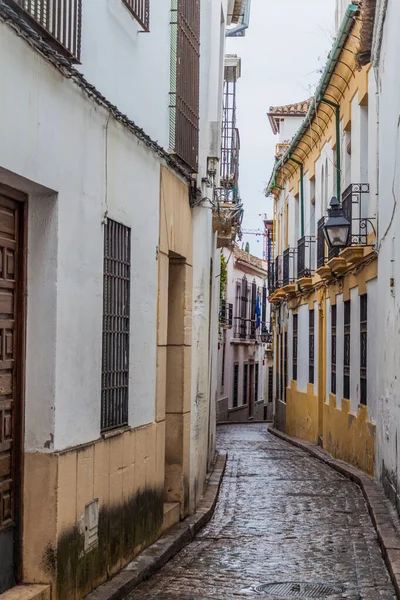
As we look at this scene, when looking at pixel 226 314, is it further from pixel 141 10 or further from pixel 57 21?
pixel 57 21

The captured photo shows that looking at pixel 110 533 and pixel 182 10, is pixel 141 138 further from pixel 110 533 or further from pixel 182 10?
pixel 110 533

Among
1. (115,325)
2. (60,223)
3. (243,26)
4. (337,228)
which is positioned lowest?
(115,325)

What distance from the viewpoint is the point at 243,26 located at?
1681 centimetres

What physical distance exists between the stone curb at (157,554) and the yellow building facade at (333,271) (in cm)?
380

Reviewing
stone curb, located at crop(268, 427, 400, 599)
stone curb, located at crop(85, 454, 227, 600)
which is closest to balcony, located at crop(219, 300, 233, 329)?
stone curb, located at crop(268, 427, 400, 599)

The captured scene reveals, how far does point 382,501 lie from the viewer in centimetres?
1137

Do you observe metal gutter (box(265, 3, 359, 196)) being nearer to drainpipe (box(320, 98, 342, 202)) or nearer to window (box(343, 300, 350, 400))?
drainpipe (box(320, 98, 342, 202))

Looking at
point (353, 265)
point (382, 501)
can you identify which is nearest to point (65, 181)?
point (382, 501)

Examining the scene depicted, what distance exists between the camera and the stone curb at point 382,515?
8262 millimetres

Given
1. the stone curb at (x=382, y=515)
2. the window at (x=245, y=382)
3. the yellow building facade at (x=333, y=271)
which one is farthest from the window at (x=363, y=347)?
the window at (x=245, y=382)

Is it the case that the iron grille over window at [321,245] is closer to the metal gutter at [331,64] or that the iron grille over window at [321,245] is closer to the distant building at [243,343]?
the metal gutter at [331,64]

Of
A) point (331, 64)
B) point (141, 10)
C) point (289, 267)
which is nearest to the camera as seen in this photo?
point (141, 10)

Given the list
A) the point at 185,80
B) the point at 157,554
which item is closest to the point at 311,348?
the point at 185,80

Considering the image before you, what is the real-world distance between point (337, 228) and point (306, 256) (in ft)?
23.9
